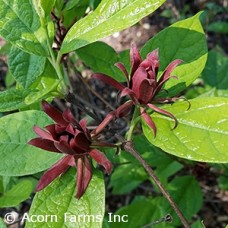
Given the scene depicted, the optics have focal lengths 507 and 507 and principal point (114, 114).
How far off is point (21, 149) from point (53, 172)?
0.20 m

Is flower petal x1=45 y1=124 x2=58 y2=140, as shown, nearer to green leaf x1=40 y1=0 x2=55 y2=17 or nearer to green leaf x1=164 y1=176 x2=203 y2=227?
green leaf x1=40 y1=0 x2=55 y2=17

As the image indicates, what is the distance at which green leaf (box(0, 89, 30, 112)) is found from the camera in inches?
46.7

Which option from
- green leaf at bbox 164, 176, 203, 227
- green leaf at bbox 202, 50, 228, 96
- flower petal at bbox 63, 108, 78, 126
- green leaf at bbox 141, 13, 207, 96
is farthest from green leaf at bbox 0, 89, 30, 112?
green leaf at bbox 202, 50, 228, 96

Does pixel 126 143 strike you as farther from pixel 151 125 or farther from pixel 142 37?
pixel 142 37

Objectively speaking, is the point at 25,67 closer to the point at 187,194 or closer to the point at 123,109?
the point at 123,109

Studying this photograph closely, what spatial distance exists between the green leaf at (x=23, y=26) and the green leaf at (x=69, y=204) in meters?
0.35

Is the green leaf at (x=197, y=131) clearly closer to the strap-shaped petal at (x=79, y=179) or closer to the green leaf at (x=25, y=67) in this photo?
the strap-shaped petal at (x=79, y=179)

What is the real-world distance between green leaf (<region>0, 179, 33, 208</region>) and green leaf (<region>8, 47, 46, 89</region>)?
419 mm

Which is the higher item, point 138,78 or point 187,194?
point 138,78

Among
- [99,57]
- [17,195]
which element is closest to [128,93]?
[99,57]

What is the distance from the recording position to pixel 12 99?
1.21m

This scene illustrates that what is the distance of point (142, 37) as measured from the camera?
3.88 meters

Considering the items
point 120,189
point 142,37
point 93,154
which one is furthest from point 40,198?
point 142,37

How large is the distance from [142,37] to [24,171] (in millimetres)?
2701
